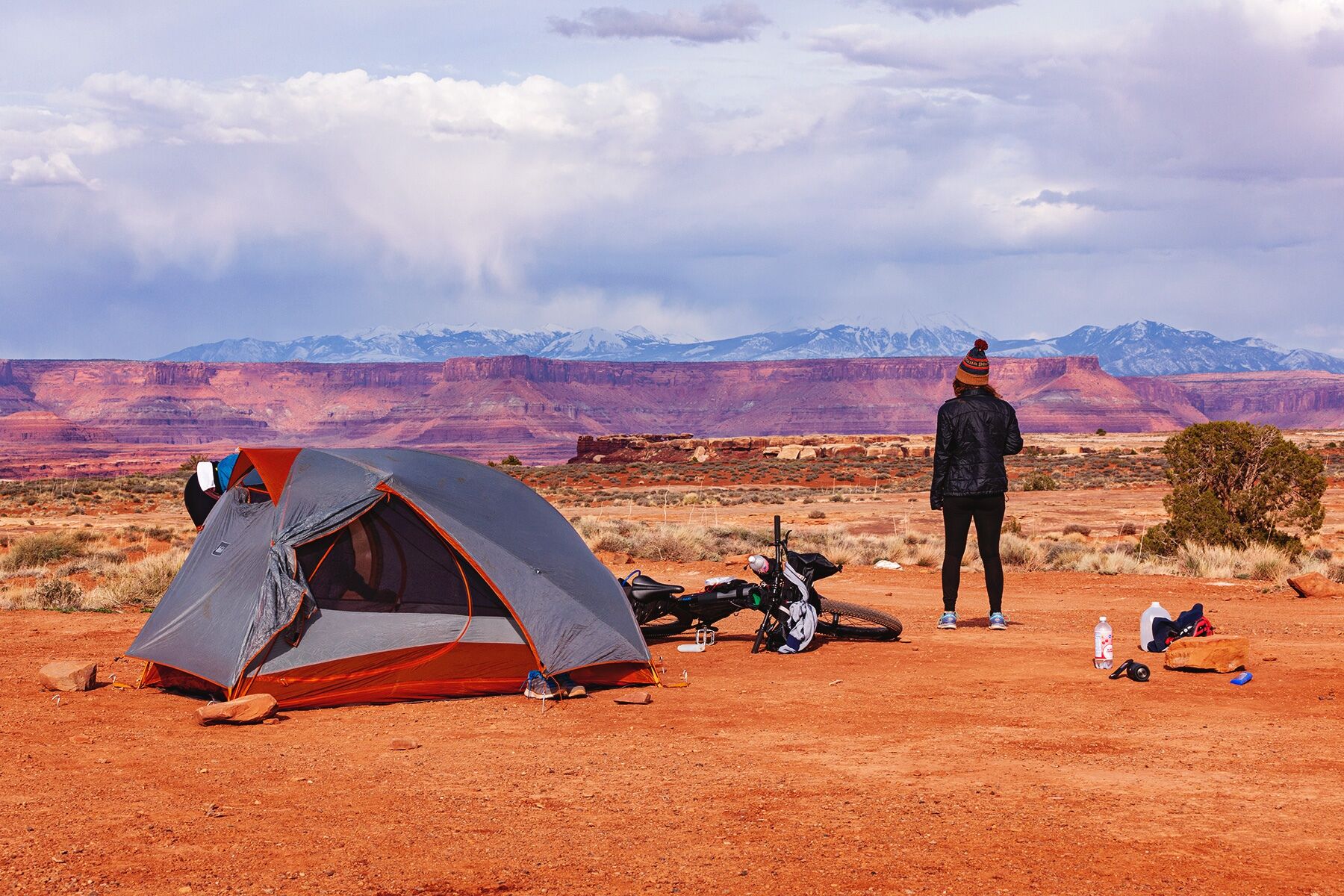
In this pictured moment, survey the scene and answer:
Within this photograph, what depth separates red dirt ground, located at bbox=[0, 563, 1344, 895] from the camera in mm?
4914

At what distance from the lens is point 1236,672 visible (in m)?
8.91

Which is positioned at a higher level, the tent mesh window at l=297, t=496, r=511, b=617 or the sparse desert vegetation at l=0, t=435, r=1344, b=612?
the tent mesh window at l=297, t=496, r=511, b=617

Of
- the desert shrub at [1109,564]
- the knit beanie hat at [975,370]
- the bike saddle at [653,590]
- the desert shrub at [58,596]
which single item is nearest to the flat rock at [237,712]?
the bike saddle at [653,590]

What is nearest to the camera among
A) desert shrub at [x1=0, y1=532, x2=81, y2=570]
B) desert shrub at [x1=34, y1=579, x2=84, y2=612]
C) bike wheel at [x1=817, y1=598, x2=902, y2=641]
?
bike wheel at [x1=817, y1=598, x2=902, y2=641]

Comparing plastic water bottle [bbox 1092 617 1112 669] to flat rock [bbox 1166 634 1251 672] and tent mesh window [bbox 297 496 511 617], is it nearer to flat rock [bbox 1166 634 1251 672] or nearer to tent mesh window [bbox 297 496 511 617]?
flat rock [bbox 1166 634 1251 672]

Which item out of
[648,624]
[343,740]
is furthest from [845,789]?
[648,624]

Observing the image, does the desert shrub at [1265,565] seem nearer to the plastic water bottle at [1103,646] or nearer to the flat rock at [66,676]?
the plastic water bottle at [1103,646]

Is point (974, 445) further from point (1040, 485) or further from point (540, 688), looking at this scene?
point (1040, 485)

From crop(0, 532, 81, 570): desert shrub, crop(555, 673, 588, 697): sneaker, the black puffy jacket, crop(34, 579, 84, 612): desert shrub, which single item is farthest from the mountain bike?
crop(0, 532, 81, 570): desert shrub

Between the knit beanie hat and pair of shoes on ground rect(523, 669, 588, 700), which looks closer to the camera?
pair of shoes on ground rect(523, 669, 588, 700)

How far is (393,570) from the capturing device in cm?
891

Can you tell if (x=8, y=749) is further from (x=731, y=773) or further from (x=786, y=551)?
(x=786, y=551)

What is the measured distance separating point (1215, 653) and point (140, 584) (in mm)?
12125

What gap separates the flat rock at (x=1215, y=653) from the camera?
8.87 metres
